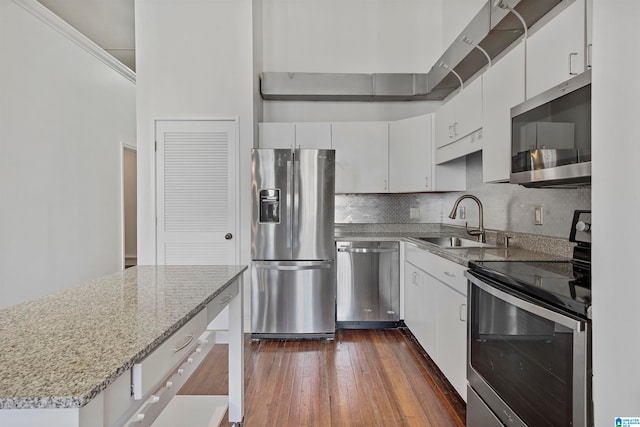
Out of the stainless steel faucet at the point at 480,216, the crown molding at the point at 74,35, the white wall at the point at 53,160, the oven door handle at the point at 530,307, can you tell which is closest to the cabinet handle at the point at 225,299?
the oven door handle at the point at 530,307

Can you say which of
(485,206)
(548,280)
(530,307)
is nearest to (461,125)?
(485,206)

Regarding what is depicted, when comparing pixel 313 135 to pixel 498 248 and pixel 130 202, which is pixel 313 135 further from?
pixel 130 202

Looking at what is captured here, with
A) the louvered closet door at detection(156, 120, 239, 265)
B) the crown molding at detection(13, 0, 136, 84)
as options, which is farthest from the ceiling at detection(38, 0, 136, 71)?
the louvered closet door at detection(156, 120, 239, 265)

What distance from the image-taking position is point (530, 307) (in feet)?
4.17

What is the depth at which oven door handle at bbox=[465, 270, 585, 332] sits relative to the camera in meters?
1.07

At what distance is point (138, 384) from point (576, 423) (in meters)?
1.24

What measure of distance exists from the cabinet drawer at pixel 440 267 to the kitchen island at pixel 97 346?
1.28 m

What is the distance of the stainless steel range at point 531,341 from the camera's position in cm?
107

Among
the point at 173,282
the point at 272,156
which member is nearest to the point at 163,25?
the point at 272,156

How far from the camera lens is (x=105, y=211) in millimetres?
4711

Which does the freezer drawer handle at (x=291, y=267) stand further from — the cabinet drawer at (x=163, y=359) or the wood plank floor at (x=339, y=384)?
the cabinet drawer at (x=163, y=359)

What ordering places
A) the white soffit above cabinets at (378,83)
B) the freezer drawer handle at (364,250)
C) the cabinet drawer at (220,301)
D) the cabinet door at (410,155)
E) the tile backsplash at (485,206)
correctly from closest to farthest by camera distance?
the cabinet drawer at (220,301), the tile backsplash at (485,206), the white soffit above cabinets at (378,83), the freezer drawer handle at (364,250), the cabinet door at (410,155)

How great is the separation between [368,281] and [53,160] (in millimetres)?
3526

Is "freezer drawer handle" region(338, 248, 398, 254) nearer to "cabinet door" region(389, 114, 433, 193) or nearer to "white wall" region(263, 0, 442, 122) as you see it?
"cabinet door" region(389, 114, 433, 193)
